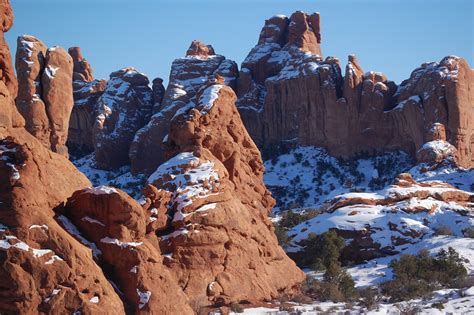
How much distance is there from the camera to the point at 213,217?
25.5 m

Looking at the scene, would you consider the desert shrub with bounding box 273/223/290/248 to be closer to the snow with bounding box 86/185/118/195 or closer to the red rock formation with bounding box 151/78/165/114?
the snow with bounding box 86/185/118/195

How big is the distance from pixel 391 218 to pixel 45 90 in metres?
24.1

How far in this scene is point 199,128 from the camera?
3048 cm

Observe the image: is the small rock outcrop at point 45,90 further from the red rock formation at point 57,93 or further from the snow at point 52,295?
the snow at point 52,295

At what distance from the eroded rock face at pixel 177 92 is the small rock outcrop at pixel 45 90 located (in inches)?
1473

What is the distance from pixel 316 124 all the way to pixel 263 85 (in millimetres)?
11338

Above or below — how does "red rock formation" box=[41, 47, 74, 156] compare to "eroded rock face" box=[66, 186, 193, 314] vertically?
above

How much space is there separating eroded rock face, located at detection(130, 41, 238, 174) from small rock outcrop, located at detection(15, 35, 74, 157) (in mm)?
37406

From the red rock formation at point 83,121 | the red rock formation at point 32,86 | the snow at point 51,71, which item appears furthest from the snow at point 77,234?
the red rock formation at point 83,121

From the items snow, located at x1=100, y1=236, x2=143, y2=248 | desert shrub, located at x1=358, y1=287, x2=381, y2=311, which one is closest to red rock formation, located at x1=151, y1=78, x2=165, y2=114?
desert shrub, located at x1=358, y1=287, x2=381, y2=311

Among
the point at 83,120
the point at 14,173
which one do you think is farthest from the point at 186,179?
the point at 83,120

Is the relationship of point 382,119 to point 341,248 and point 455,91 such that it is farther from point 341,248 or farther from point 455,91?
point 341,248

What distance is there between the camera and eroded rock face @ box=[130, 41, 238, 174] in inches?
3706

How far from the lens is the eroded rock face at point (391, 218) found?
1790 inches
